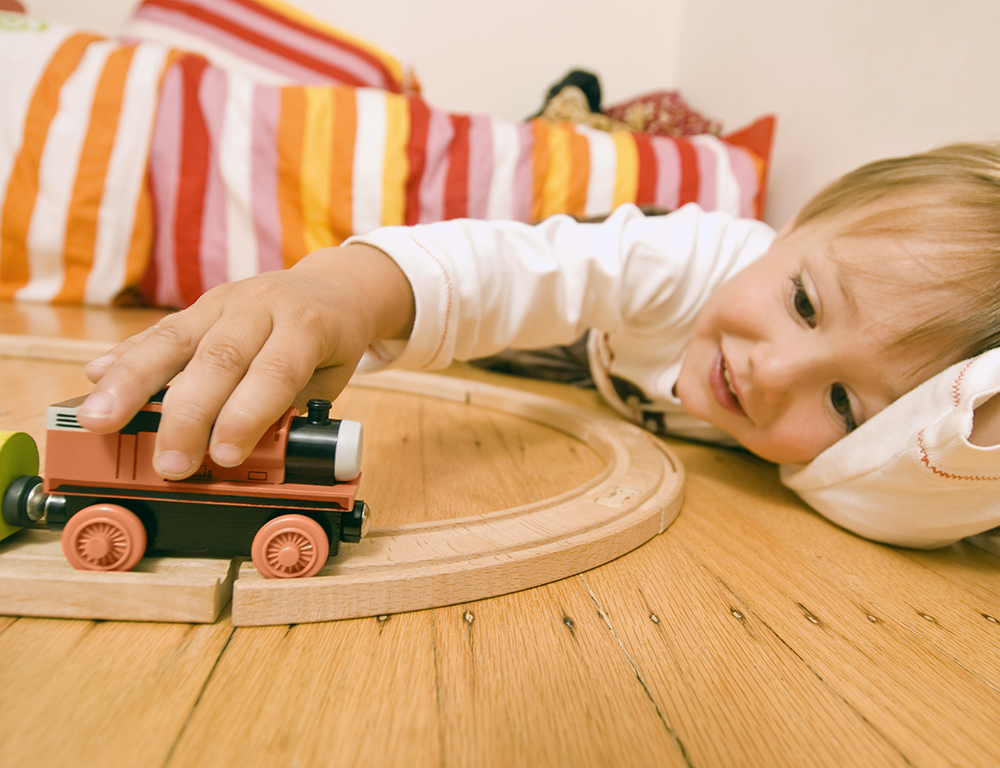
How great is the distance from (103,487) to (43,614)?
78 mm

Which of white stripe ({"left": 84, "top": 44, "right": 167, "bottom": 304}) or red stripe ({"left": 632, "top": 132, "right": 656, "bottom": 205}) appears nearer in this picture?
white stripe ({"left": 84, "top": 44, "right": 167, "bottom": 304})

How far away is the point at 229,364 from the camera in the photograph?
402 mm

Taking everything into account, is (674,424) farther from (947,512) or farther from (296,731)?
(296,731)

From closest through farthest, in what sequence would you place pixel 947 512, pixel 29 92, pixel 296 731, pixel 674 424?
1. pixel 296 731
2. pixel 947 512
3. pixel 674 424
4. pixel 29 92

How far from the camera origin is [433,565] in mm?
421

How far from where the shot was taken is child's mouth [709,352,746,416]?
75 cm

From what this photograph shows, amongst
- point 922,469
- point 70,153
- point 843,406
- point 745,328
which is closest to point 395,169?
point 70,153

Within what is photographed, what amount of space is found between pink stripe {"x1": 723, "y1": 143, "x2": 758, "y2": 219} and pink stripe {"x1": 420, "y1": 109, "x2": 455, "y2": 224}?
2.11 ft

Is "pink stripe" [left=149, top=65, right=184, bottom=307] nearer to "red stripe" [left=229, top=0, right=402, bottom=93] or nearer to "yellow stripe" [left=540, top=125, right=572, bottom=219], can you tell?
"red stripe" [left=229, top=0, right=402, bottom=93]

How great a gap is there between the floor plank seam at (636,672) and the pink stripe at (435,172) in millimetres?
1000

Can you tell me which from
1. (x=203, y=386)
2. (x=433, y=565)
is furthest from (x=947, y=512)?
(x=203, y=386)

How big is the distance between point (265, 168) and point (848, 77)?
3.79 feet

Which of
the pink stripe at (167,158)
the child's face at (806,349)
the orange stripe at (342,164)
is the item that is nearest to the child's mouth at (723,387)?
the child's face at (806,349)

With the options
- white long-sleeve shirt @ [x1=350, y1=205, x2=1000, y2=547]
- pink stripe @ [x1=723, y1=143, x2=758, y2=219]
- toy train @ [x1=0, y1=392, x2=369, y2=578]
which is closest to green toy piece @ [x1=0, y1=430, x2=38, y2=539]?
toy train @ [x1=0, y1=392, x2=369, y2=578]
